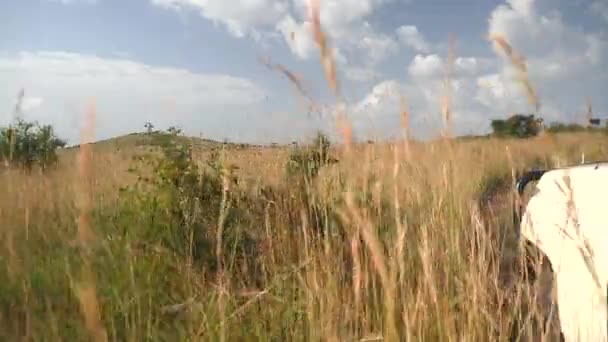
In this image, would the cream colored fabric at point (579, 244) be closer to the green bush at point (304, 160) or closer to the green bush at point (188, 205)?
the green bush at point (188, 205)

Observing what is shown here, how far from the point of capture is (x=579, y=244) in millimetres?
1463

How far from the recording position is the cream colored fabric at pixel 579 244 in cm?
146

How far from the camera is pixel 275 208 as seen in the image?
A: 3291mm

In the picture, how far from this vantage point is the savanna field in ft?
5.20

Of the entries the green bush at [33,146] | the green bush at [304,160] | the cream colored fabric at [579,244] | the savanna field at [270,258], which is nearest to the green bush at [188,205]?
the savanna field at [270,258]

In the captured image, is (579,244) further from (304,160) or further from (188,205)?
(304,160)

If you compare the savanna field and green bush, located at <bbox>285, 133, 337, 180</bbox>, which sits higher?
green bush, located at <bbox>285, 133, 337, 180</bbox>

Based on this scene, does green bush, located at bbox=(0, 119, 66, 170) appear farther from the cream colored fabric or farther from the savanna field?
the cream colored fabric

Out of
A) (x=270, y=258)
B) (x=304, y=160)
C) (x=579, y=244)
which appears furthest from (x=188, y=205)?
(x=579, y=244)

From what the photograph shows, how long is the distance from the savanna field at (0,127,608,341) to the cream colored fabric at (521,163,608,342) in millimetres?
100

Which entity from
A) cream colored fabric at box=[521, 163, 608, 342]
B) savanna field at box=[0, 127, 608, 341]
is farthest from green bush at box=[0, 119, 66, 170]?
cream colored fabric at box=[521, 163, 608, 342]

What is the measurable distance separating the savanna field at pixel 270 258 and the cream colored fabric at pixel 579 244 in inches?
4.0

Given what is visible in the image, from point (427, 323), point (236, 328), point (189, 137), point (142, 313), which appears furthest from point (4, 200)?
point (427, 323)

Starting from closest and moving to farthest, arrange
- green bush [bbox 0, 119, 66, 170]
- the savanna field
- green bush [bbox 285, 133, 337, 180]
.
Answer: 1. the savanna field
2. green bush [bbox 285, 133, 337, 180]
3. green bush [bbox 0, 119, 66, 170]
